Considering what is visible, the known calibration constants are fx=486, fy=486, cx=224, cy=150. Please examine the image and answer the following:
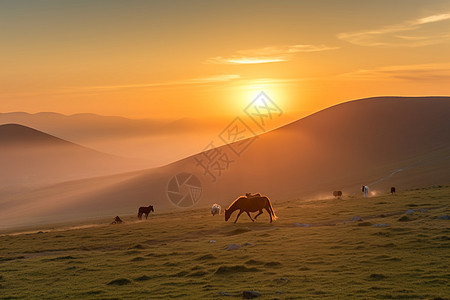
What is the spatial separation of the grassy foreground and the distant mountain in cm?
5937

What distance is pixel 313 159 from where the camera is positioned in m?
128

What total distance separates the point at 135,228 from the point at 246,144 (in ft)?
384

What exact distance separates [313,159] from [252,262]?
109 metres

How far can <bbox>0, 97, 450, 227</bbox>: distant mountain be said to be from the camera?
10738 cm

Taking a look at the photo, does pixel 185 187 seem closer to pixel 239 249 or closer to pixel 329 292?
pixel 239 249

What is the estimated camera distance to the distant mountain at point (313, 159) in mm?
107375

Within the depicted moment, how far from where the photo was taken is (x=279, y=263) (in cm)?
2131

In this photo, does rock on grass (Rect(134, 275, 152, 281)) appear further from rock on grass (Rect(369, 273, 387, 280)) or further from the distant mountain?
the distant mountain

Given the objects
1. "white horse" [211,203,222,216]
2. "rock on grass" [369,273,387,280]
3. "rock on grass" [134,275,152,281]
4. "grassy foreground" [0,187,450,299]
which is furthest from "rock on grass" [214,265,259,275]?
"white horse" [211,203,222,216]

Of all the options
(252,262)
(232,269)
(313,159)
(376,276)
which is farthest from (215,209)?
(313,159)

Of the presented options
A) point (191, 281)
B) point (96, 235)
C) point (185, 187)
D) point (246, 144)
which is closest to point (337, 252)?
point (191, 281)

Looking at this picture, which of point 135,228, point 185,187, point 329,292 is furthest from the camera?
point 185,187

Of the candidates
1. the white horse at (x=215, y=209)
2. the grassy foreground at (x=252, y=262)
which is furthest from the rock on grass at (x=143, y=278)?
the white horse at (x=215, y=209)

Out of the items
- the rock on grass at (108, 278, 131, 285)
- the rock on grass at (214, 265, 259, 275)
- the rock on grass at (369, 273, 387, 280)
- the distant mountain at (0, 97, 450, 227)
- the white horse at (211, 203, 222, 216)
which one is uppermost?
the distant mountain at (0, 97, 450, 227)
